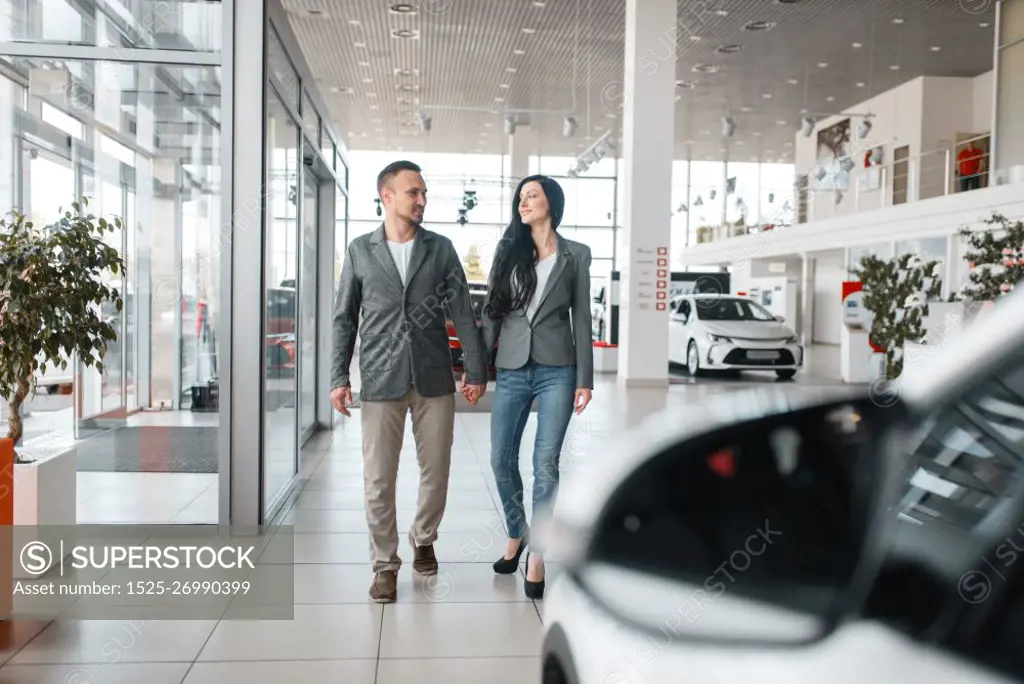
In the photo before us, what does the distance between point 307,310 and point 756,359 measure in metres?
7.45

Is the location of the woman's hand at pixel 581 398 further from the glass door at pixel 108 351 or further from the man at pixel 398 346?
the glass door at pixel 108 351

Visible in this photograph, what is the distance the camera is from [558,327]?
329 cm

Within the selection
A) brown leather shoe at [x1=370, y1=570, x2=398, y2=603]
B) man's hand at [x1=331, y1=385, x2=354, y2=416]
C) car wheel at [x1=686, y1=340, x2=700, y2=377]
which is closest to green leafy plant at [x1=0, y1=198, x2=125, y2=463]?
man's hand at [x1=331, y1=385, x2=354, y2=416]

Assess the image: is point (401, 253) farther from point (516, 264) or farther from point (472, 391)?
point (472, 391)

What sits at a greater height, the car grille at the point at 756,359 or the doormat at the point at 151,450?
the car grille at the point at 756,359

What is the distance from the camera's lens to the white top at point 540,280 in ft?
10.8

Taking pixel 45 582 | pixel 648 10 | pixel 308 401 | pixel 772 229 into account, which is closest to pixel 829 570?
pixel 45 582

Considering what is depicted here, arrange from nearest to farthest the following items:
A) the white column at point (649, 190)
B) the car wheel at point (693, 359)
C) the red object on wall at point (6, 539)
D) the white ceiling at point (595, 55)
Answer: the red object on wall at point (6, 539) < the white column at point (649, 190) < the white ceiling at point (595, 55) < the car wheel at point (693, 359)

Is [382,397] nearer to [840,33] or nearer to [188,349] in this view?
[188,349]

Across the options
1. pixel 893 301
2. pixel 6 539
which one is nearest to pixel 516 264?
pixel 6 539

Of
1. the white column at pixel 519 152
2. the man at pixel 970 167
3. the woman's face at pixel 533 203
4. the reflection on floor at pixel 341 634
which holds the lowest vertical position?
the reflection on floor at pixel 341 634

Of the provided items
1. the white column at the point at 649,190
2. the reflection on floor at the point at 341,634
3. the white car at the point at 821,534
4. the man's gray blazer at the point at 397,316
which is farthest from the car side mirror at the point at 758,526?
the white column at the point at 649,190

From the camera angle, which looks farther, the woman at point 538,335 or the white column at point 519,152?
the white column at point 519,152

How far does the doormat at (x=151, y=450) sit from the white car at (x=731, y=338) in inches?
335
